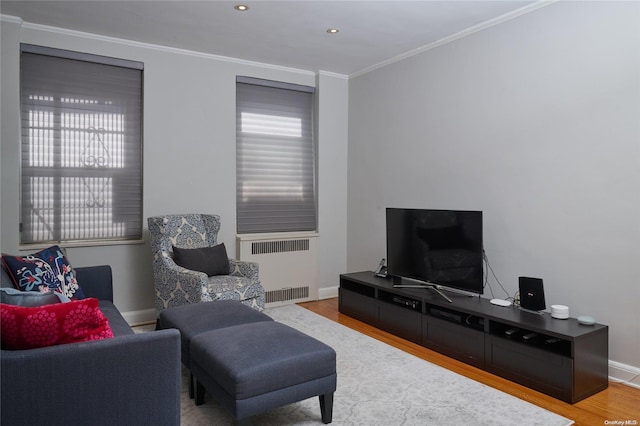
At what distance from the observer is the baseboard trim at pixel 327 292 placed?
17.6 ft

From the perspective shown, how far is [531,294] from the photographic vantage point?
3191 millimetres

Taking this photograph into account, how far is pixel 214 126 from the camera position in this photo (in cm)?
471

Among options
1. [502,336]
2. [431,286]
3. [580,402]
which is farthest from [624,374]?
[431,286]

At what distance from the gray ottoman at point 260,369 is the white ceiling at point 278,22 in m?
2.48

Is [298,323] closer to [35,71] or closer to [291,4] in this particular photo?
[291,4]

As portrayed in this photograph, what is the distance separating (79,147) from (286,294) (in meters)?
2.60

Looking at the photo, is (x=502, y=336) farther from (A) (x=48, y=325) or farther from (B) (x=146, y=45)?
(B) (x=146, y=45)

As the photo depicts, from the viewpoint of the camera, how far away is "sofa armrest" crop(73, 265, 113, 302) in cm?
328

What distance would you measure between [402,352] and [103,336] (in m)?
2.43

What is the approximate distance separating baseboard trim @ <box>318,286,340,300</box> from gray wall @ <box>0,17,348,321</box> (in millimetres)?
1223

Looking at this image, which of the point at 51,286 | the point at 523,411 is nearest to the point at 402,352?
the point at 523,411

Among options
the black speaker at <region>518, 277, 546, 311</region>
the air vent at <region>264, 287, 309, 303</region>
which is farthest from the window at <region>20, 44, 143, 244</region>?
the black speaker at <region>518, 277, 546, 311</region>

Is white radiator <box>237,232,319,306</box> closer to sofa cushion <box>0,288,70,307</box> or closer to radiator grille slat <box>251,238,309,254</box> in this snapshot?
radiator grille slat <box>251,238,309,254</box>

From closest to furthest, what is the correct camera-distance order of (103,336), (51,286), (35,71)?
(103,336) < (51,286) < (35,71)
